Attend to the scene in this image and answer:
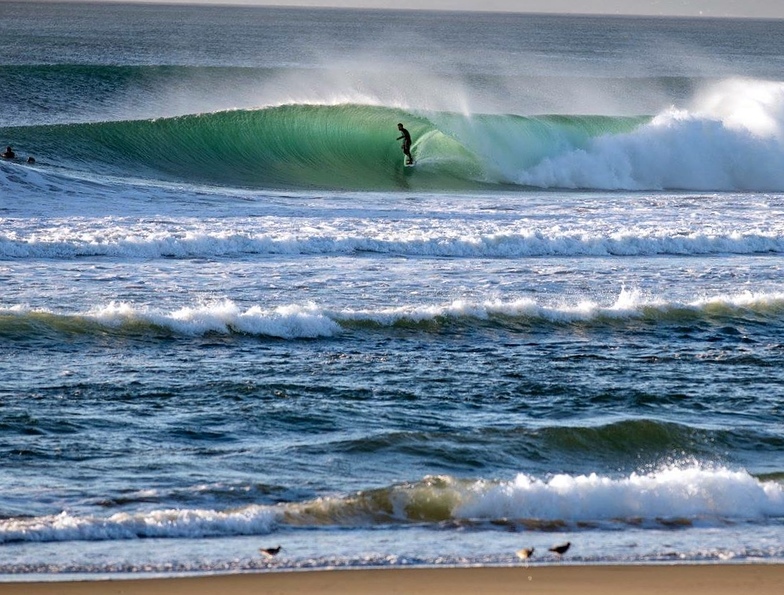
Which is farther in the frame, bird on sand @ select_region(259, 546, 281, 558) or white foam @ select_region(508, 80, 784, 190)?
white foam @ select_region(508, 80, 784, 190)

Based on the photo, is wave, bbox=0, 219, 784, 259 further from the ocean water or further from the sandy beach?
the sandy beach

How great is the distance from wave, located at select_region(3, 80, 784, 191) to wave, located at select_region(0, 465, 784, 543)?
643 inches

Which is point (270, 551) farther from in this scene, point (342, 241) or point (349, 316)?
point (342, 241)

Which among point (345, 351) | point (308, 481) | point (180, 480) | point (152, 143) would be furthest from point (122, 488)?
point (152, 143)

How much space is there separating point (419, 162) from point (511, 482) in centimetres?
1924

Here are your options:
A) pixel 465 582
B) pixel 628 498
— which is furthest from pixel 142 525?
pixel 628 498

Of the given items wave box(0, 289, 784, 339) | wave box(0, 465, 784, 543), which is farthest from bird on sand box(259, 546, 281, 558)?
wave box(0, 289, 784, 339)

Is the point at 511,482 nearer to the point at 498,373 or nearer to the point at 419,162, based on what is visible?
the point at 498,373

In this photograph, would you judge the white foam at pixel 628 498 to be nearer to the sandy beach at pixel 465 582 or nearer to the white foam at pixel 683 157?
the sandy beach at pixel 465 582

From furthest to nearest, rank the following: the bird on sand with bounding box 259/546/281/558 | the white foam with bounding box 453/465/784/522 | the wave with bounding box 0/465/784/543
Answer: the white foam with bounding box 453/465/784/522
the wave with bounding box 0/465/784/543
the bird on sand with bounding box 259/546/281/558

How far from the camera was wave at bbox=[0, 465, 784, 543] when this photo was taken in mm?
6441

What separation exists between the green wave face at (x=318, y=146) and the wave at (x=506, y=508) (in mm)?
16384

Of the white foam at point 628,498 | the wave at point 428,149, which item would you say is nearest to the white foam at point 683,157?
the wave at point 428,149

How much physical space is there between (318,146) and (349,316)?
15907 mm
